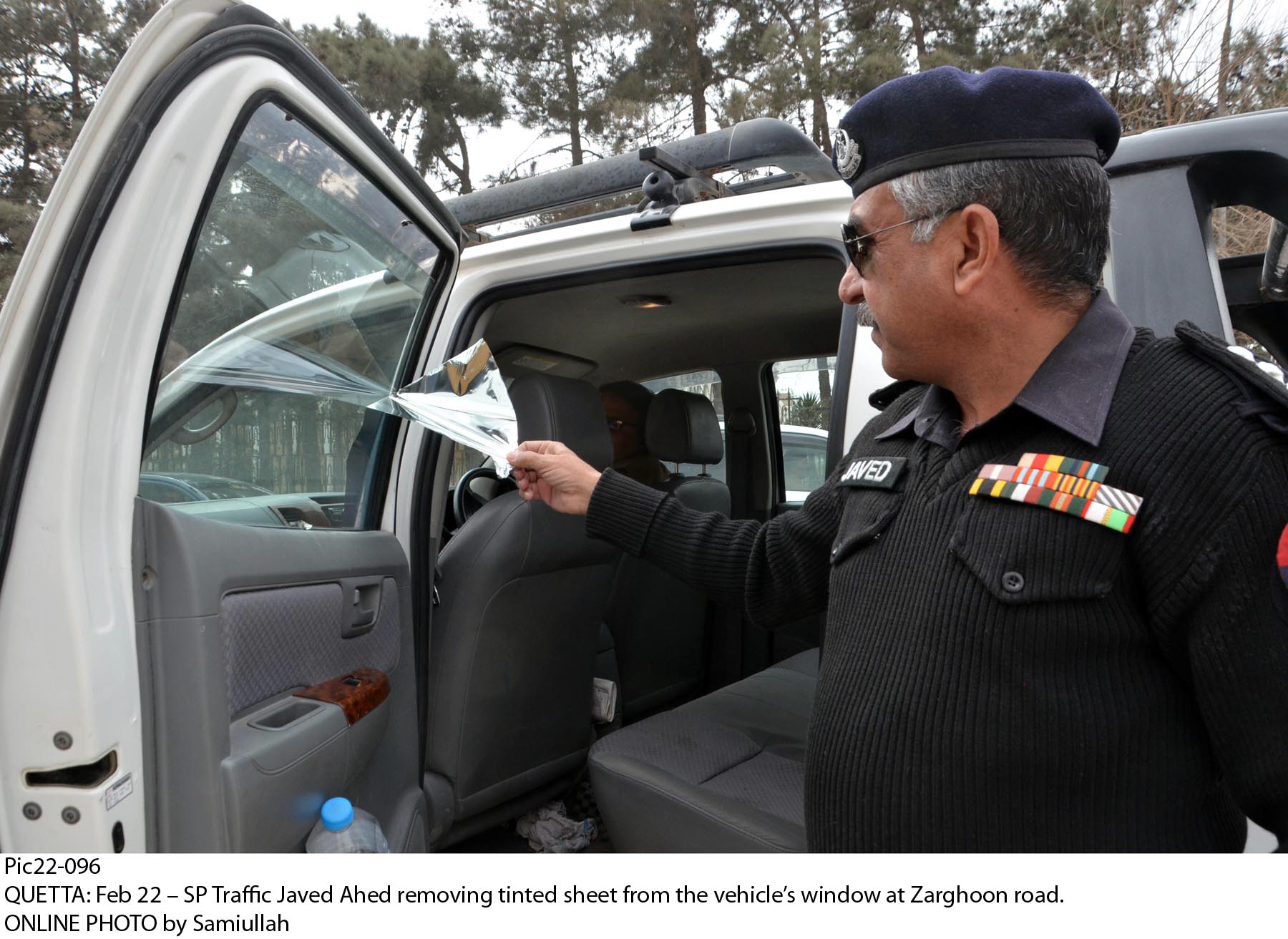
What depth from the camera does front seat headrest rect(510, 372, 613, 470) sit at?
212 cm

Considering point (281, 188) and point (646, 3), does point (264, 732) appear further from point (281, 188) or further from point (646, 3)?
point (646, 3)

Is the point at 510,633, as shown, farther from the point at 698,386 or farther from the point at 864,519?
the point at 698,386

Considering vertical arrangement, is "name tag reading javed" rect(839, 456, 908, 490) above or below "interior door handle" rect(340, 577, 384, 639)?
above

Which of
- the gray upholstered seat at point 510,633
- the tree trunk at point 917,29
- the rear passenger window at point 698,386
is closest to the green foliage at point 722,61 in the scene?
the tree trunk at point 917,29

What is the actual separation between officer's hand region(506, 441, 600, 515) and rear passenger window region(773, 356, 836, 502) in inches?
76.7

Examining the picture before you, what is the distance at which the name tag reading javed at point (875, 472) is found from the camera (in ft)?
4.32

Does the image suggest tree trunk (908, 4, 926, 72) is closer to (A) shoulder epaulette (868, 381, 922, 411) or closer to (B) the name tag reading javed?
(A) shoulder epaulette (868, 381, 922, 411)

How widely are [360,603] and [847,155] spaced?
45.0 inches

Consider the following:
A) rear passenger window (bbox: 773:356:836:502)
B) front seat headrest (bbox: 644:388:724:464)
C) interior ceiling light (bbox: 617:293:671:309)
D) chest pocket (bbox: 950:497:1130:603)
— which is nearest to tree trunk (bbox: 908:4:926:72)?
rear passenger window (bbox: 773:356:836:502)

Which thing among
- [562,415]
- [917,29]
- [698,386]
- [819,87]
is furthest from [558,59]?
[562,415]

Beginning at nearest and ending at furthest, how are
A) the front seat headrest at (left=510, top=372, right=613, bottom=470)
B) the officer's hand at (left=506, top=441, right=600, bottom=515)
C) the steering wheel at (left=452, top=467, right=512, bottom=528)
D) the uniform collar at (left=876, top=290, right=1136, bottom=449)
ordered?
the uniform collar at (left=876, top=290, right=1136, bottom=449) < the officer's hand at (left=506, top=441, right=600, bottom=515) < the front seat headrest at (left=510, top=372, right=613, bottom=470) < the steering wheel at (left=452, top=467, right=512, bottom=528)

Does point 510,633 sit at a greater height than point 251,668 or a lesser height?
lesser

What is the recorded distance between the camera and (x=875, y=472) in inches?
53.4
